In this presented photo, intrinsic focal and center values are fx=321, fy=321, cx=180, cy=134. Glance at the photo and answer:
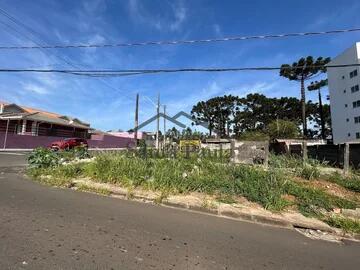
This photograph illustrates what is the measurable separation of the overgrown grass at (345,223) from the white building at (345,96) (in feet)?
140

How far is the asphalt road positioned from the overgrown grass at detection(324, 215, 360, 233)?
Answer: 0.73m

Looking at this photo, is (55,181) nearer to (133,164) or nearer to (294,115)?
(133,164)

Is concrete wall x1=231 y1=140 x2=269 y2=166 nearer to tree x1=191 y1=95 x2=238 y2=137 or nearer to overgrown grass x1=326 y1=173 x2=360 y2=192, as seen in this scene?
overgrown grass x1=326 y1=173 x2=360 y2=192

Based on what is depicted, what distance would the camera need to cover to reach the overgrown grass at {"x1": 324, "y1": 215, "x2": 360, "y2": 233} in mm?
6746

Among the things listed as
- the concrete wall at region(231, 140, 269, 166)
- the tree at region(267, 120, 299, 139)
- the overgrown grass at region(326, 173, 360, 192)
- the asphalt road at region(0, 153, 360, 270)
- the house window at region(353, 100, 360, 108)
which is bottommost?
the asphalt road at region(0, 153, 360, 270)

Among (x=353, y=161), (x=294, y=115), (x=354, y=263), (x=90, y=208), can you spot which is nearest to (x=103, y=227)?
(x=90, y=208)

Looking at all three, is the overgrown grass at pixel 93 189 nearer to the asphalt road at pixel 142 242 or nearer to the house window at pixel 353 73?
the asphalt road at pixel 142 242

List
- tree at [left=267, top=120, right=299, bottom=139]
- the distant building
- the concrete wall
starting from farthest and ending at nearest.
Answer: tree at [left=267, top=120, right=299, bottom=139] < the distant building < the concrete wall

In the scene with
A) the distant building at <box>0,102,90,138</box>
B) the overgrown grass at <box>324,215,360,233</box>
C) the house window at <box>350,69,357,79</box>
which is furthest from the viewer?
the house window at <box>350,69,357,79</box>

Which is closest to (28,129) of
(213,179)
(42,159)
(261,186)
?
(42,159)

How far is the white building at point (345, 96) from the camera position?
1884 inches

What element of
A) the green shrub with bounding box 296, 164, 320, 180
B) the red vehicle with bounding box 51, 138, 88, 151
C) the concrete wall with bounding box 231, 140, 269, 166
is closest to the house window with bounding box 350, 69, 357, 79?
the red vehicle with bounding box 51, 138, 88, 151

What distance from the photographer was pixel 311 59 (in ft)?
157

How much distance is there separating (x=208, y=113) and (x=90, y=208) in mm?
70275
